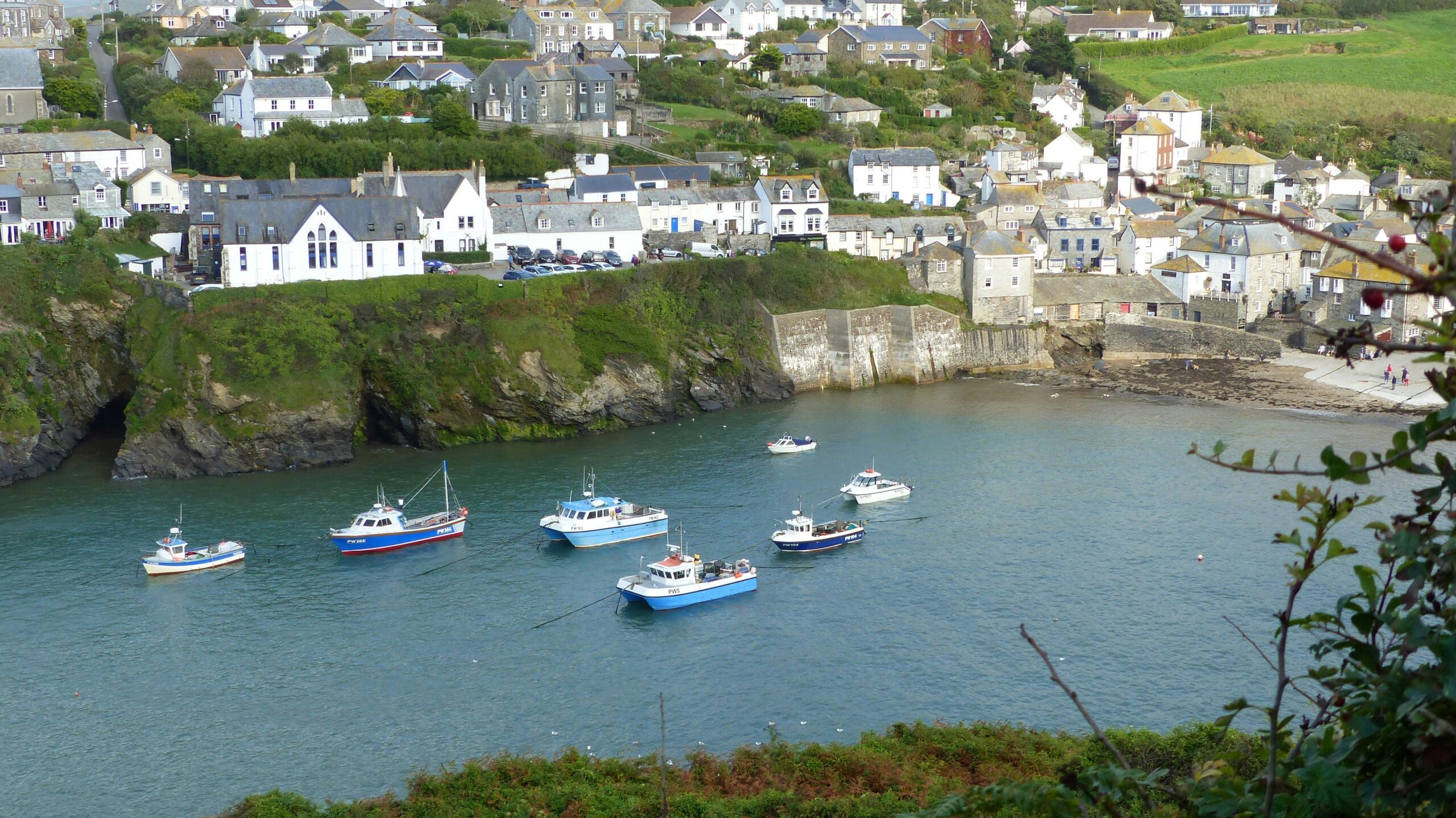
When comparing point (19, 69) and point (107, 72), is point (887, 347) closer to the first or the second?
point (19, 69)

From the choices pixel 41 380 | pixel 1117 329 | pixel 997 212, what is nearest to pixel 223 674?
pixel 41 380

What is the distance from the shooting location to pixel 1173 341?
174ft

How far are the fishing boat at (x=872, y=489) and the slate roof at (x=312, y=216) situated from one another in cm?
1819

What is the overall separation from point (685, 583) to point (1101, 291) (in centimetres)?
2971

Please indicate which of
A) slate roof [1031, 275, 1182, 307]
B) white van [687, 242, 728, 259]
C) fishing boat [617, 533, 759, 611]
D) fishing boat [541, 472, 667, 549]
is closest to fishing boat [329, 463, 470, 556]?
fishing boat [541, 472, 667, 549]

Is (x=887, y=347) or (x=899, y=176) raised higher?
(x=899, y=176)

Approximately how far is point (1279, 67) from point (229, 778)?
8535 centimetres

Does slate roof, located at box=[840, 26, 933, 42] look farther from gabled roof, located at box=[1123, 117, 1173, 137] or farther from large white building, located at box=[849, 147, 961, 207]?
large white building, located at box=[849, 147, 961, 207]

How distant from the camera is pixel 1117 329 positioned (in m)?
53.4

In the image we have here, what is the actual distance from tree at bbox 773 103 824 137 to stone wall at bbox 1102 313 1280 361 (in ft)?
73.6

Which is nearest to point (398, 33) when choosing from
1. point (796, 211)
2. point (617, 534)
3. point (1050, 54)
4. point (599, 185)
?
point (599, 185)

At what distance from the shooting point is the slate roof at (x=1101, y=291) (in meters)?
54.3

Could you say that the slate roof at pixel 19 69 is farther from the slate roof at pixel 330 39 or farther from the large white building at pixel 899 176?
the large white building at pixel 899 176

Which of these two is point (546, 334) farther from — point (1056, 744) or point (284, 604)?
point (1056, 744)
